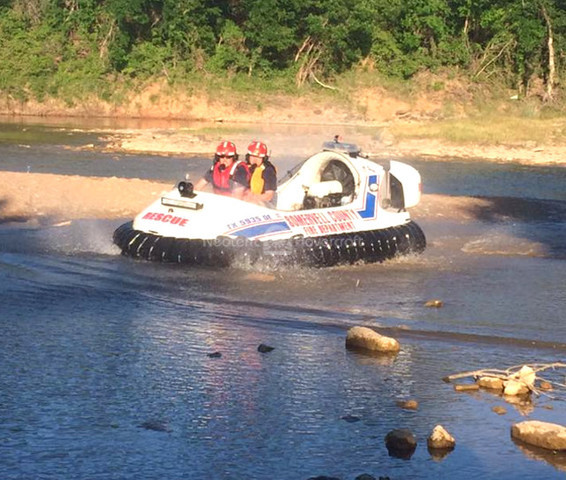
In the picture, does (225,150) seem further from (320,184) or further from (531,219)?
(531,219)

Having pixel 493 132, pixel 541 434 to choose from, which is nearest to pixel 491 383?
pixel 541 434

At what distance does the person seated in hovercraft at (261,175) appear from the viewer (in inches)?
601

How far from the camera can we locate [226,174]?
15328 mm

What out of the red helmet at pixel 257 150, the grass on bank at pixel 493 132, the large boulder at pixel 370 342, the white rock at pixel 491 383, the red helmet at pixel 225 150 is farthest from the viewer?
the grass on bank at pixel 493 132

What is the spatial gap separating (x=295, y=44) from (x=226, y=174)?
32.5 metres

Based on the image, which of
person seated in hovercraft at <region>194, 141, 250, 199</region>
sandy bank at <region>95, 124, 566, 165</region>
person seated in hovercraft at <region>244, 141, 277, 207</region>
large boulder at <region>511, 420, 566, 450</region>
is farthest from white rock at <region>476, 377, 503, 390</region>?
sandy bank at <region>95, 124, 566, 165</region>

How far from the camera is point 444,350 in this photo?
36.1 feet

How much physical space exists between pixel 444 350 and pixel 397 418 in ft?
7.11

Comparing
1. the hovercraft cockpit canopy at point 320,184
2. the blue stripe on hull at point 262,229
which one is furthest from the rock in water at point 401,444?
the hovercraft cockpit canopy at point 320,184

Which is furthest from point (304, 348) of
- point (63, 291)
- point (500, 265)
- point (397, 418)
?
point (500, 265)

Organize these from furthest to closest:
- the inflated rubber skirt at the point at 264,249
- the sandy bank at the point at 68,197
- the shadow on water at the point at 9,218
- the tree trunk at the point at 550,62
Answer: the tree trunk at the point at 550,62 < the sandy bank at the point at 68,197 < the shadow on water at the point at 9,218 < the inflated rubber skirt at the point at 264,249

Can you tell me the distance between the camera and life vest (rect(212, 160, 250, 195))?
15.2 m

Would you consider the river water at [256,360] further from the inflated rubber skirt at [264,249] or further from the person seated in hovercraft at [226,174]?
the person seated in hovercraft at [226,174]

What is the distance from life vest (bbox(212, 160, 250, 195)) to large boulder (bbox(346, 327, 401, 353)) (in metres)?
4.56
